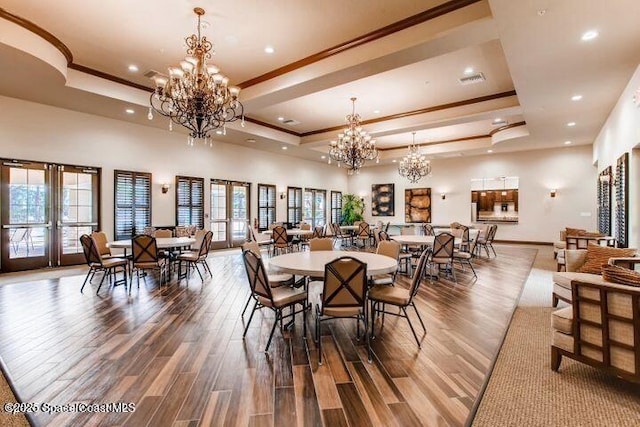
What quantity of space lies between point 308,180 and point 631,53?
10.8 m

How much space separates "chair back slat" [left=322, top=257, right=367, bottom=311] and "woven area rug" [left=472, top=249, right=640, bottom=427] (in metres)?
1.24

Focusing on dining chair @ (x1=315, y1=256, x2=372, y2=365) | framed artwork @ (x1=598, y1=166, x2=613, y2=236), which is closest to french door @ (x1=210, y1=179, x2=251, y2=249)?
dining chair @ (x1=315, y1=256, x2=372, y2=365)

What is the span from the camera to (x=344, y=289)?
292cm

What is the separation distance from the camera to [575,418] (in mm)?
2086

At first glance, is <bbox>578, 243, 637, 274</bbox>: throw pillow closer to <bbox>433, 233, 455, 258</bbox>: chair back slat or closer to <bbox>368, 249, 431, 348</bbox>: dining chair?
<bbox>433, 233, 455, 258</bbox>: chair back slat

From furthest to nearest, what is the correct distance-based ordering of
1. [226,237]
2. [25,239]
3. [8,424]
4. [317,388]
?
[226,237] < [25,239] < [317,388] < [8,424]

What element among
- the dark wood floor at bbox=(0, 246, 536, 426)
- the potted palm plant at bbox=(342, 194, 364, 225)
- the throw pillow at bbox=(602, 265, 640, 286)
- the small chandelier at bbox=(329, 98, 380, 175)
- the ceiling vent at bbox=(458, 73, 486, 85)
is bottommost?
the dark wood floor at bbox=(0, 246, 536, 426)

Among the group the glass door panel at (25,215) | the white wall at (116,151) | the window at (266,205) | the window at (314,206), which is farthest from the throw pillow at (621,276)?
the window at (314,206)

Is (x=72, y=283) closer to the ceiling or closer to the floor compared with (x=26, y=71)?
closer to the floor

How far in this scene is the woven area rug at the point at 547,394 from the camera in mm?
2086

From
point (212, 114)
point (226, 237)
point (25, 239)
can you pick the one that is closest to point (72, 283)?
point (25, 239)

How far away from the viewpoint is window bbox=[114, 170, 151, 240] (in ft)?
26.2

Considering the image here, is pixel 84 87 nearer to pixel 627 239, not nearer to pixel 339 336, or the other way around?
pixel 339 336

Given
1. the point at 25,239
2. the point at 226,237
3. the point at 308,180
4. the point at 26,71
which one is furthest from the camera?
the point at 308,180
